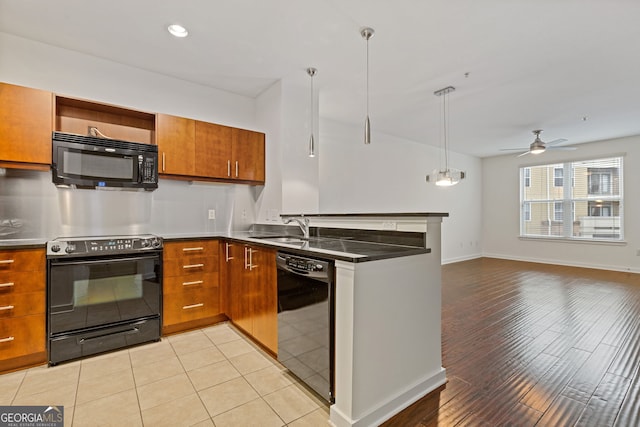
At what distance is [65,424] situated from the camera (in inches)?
65.7

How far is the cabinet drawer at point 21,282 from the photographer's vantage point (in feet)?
7.09

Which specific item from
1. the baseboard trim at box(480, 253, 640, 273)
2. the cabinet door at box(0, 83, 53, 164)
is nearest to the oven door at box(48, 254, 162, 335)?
the cabinet door at box(0, 83, 53, 164)

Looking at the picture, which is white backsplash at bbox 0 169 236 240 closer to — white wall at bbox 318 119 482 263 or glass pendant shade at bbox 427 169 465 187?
white wall at bbox 318 119 482 263

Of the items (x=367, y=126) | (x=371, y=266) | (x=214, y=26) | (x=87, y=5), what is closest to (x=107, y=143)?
(x=87, y=5)

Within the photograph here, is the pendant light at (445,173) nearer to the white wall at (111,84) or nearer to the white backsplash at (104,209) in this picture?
the white wall at (111,84)

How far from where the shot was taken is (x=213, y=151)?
3301 mm

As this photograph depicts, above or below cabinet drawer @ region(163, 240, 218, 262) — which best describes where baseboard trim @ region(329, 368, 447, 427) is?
below

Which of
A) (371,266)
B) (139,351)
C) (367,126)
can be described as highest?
(367,126)

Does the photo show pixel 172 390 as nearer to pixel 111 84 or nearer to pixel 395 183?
pixel 111 84

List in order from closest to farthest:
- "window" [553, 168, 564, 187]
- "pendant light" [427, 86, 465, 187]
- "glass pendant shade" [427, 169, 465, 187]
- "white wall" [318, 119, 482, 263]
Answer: "pendant light" [427, 86, 465, 187]
"glass pendant shade" [427, 169, 465, 187]
"white wall" [318, 119, 482, 263]
"window" [553, 168, 564, 187]

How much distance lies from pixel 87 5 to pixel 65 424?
9.46 feet

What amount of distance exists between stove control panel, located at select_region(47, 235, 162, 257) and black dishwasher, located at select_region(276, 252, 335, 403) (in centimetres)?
135

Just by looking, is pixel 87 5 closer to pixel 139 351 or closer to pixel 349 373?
pixel 139 351

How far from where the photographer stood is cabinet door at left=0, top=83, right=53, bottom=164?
2.32m
